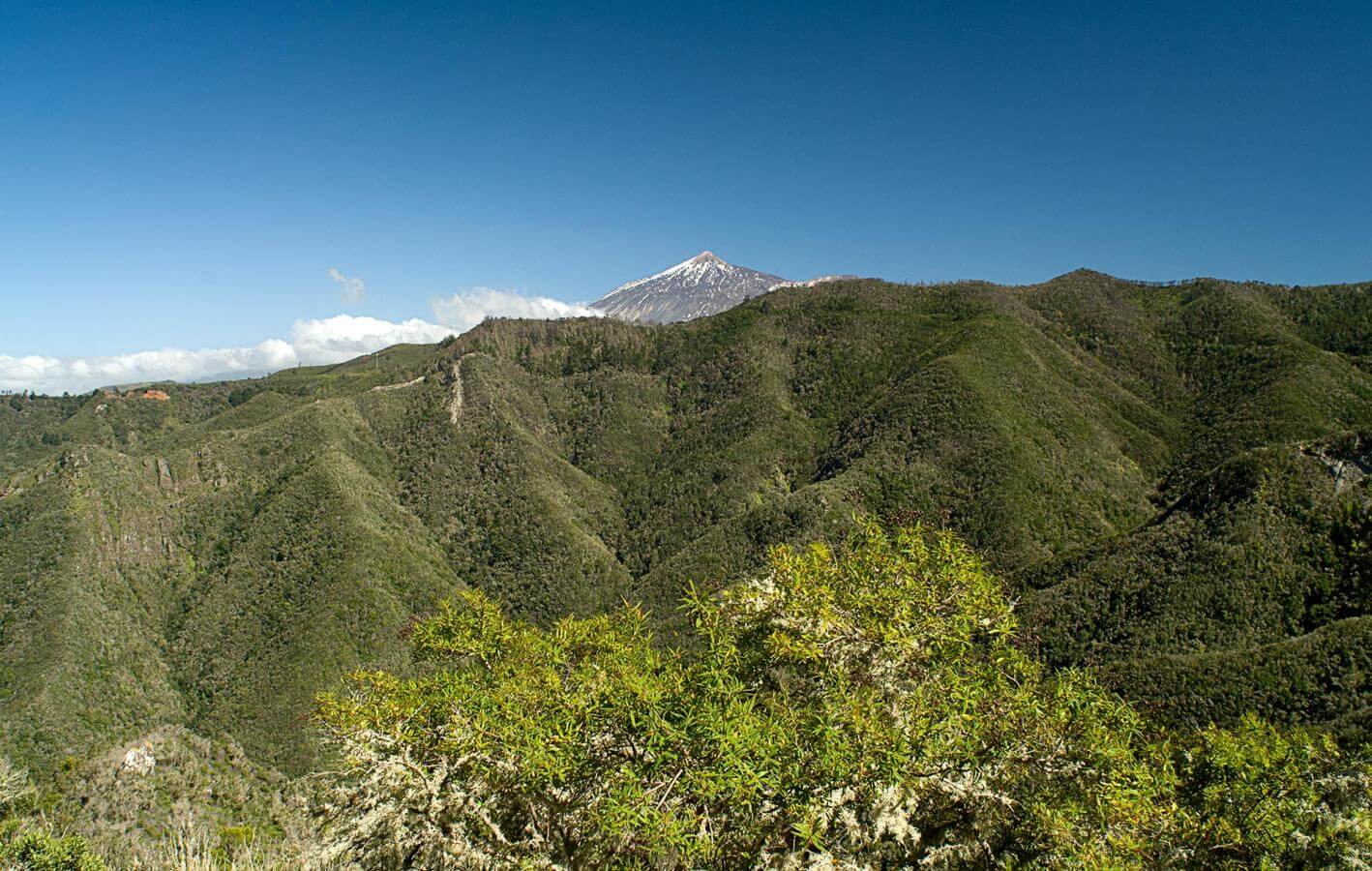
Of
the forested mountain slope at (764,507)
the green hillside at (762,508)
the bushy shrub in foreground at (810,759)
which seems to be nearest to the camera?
the bushy shrub in foreground at (810,759)

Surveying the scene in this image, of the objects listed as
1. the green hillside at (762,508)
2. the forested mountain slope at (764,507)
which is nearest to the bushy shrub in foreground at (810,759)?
the green hillside at (762,508)

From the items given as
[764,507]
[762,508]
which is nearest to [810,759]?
[764,507]

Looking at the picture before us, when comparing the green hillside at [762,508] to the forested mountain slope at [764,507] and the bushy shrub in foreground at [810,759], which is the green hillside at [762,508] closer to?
the forested mountain slope at [764,507]

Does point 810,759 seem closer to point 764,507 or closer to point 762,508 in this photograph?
point 764,507

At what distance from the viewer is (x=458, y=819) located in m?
14.9

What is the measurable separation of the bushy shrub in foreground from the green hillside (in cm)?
3514

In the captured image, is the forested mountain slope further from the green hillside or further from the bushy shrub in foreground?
the bushy shrub in foreground

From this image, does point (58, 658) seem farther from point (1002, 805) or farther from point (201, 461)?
point (1002, 805)

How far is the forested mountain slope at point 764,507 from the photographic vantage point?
63594mm

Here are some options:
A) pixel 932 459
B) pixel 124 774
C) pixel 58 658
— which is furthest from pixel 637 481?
pixel 124 774

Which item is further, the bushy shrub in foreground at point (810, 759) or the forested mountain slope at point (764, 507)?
the forested mountain slope at point (764, 507)

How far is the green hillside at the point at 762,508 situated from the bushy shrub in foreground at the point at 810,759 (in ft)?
115

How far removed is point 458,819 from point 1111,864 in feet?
43.8

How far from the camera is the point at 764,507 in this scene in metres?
128
